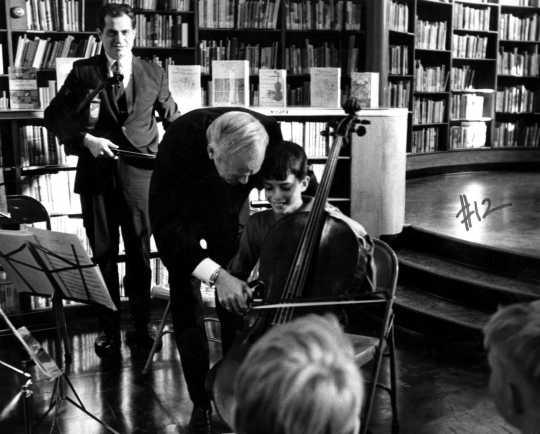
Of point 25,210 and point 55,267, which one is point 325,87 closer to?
point 25,210

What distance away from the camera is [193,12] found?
654 centimetres

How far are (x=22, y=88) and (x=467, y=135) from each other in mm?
5796

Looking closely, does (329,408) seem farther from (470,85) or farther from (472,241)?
(470,85)

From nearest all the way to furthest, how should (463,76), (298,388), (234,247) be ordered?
(298,388) → (234,247) → (463,76)

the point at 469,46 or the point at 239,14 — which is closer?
the point at 239,14

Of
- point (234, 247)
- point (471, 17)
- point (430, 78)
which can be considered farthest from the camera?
point (471, 17)

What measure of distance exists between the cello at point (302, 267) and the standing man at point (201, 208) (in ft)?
0.31

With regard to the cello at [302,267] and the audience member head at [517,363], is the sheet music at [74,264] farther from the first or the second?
the audience member head at [517,363]

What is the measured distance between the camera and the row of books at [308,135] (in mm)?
4430

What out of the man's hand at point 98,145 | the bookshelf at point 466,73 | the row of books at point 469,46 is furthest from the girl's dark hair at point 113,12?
the row of books at point 469,46

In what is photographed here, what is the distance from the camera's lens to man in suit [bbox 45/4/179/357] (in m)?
3.39

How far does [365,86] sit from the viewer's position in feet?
14.5

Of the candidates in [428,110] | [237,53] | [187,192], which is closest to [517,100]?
[428,110]

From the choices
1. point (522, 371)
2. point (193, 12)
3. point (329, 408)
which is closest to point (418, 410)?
point (522, 371)
